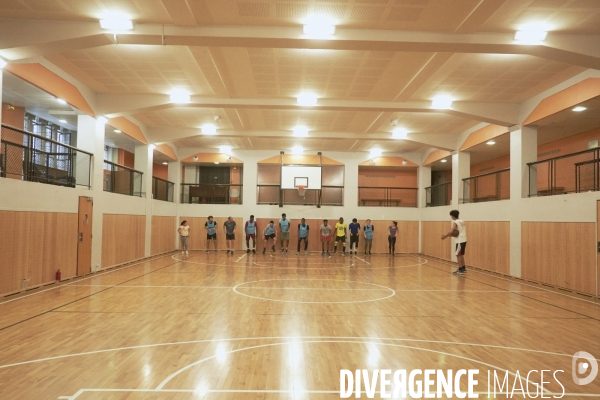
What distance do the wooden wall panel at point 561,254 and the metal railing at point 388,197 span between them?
10.4 metres

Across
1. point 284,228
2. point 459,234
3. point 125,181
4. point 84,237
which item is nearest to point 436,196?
point 284,228

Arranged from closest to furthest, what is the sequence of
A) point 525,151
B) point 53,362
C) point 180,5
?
point 53,362 → point 180,5 → point 525,151

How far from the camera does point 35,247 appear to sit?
347 inches

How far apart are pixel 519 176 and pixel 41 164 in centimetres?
1223

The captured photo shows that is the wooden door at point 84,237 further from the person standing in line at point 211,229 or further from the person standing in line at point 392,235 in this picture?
the person standing in line at point 392,235

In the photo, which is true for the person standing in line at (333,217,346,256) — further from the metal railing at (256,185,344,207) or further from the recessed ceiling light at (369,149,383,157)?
the recessed ceiling light at (369,149,383,157)

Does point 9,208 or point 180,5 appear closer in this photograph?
point 180,5

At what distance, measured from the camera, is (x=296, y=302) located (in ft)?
25.6

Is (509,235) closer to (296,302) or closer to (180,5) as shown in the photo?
(296,302)

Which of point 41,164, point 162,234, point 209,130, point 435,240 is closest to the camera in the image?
point 41,164

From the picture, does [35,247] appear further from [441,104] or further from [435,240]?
[435,240]

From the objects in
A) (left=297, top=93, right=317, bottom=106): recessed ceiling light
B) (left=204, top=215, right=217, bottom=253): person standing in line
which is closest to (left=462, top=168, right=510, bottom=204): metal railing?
(left=297, top=93, right=317, bottom=106): recessed ceiling light

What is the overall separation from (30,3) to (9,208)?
11.7 ft

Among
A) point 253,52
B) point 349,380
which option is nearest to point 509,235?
point 253,52
